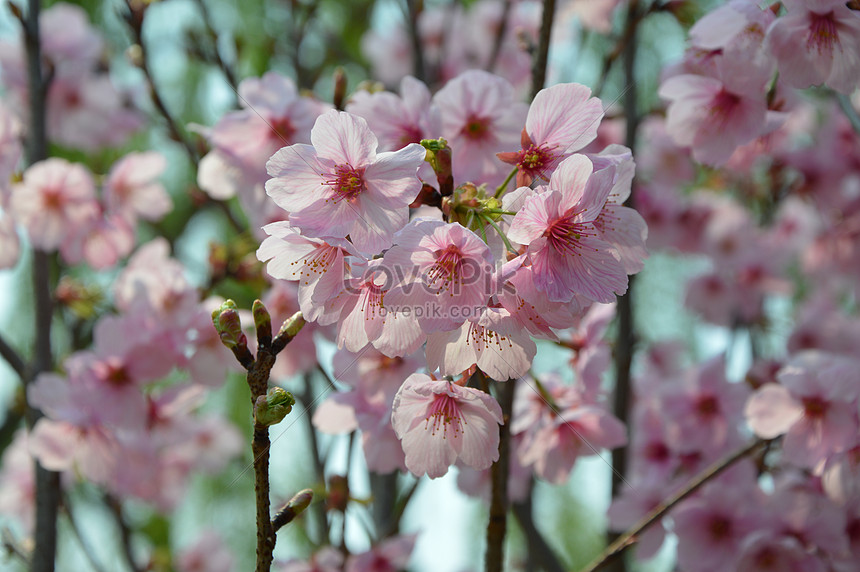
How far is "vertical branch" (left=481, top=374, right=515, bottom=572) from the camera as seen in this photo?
136 cm

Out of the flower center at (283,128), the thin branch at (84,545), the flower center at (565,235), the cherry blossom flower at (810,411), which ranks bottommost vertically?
the thin branch at (84,545)

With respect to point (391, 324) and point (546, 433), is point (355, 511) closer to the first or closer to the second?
point (546, 433)

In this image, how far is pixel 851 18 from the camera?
1410 millimetres

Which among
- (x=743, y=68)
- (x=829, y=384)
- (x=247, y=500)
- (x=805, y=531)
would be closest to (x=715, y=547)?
(x=805, y=531)

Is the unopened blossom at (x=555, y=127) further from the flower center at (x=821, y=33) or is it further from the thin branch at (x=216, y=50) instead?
the thin branch at (x=216, y=50)

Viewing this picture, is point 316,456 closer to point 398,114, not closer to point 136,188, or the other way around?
point 136,188

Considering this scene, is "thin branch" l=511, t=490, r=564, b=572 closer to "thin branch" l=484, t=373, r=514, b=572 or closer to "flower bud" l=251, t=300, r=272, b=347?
"thin branch" l=484, t=373, r=514, b=572

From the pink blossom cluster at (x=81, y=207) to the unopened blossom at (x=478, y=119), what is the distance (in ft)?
4.09

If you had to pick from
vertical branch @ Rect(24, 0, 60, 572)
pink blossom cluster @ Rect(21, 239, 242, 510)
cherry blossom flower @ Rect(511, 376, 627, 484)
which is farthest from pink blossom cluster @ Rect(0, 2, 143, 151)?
cherry blossom flower @ Rect(511, 376, 627, 484)

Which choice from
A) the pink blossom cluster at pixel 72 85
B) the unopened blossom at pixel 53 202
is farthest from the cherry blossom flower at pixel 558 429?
the pink blossom cluster at pixel 72 85

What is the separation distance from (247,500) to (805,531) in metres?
2.53

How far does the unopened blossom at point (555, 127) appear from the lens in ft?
3.85

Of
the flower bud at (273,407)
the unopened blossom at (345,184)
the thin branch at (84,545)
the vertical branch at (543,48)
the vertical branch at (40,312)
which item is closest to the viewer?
the flower bud at (273,407)

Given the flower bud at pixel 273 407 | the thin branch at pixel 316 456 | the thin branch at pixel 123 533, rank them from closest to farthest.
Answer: the flower bud at pixel 273 407 → the thin branch at pixel 316 456 → the thin branch at pixel 123 533
